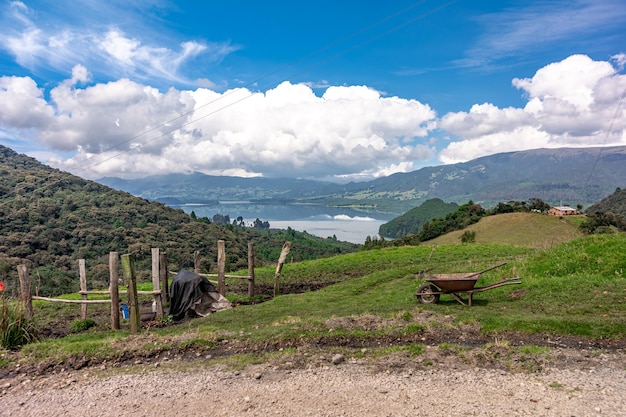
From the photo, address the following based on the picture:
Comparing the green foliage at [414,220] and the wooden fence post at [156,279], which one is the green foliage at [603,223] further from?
the green foliage at [414,220]

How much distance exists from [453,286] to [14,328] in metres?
12.0

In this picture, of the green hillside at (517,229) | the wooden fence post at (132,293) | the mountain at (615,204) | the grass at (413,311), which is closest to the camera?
the grass at (413,311)

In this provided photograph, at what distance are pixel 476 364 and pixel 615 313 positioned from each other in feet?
16.7

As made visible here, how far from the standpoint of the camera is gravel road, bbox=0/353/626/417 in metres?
5.86

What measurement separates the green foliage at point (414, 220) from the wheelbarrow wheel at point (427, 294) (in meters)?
139

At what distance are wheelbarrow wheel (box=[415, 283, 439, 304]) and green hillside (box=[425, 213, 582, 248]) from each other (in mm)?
52333

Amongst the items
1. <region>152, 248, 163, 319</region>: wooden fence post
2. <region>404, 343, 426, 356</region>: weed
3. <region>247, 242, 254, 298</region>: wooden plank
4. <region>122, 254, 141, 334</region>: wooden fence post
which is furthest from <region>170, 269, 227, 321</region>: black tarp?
<region>404, 343, 426, 356</region>: weed

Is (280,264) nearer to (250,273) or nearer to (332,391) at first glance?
(250,273)

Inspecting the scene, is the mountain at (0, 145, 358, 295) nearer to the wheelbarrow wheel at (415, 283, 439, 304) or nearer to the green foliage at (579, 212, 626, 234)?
the wheelbarrow wheel at (415, 283, 439, 304)

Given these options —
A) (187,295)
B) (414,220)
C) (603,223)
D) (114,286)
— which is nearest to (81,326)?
(114,286)

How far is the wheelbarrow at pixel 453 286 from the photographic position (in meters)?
12.0

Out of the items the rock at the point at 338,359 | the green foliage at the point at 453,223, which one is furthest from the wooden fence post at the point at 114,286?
the green foliage at the point at 453,223

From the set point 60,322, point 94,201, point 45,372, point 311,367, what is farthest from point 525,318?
point 94,201

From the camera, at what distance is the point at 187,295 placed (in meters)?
15.2
